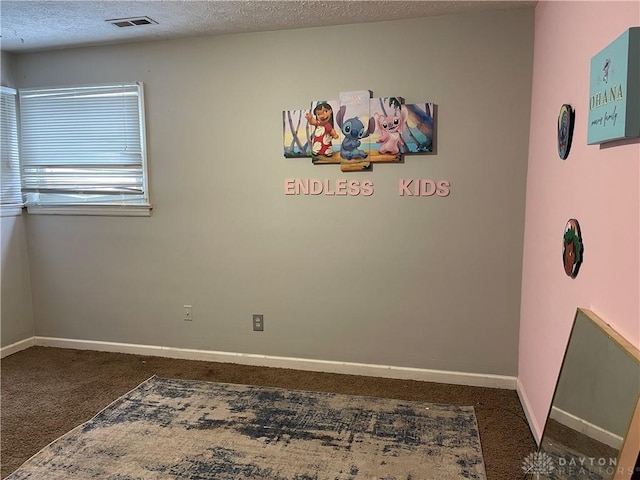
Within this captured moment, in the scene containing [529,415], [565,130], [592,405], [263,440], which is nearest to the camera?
[592,405]

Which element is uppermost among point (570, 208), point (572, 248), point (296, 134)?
point (296, 134)

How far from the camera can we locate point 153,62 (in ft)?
10.8

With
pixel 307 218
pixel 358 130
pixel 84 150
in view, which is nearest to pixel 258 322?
pixel 307 218

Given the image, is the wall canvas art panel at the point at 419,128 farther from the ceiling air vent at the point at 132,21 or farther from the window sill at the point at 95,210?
the window sill at the point at 95,210

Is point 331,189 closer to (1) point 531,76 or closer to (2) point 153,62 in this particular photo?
(1) point 531,76

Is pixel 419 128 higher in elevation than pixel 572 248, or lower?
higher

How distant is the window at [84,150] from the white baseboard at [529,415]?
8.95 feet

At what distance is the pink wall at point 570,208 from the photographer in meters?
1.34

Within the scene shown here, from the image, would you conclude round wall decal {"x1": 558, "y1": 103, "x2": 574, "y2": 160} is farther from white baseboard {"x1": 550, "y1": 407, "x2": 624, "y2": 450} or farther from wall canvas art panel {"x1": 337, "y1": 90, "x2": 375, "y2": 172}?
wall canvas art panel {"x1": 337, "y1": 90, "x2": 375, "y2": 172}

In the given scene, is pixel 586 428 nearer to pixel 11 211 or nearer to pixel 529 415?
pixel 529 415

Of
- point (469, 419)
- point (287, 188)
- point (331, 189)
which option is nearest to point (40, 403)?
point (287, 188)

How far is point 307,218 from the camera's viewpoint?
312cm

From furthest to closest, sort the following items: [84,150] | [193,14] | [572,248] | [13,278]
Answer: [13,278] < [84,150] < [193,14] < [572,248]

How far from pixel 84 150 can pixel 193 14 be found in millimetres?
1424
